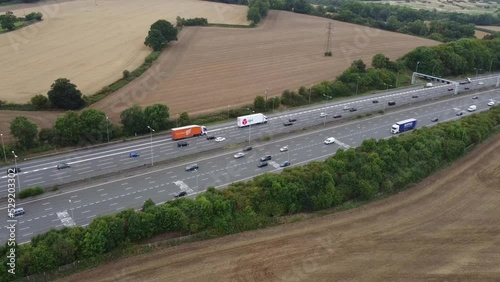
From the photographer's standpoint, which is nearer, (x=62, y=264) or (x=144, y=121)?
(x=62, y=264)

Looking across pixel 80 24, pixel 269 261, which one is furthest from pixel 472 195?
pixel 80 24

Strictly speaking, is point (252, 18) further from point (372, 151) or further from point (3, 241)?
point (3, 241)

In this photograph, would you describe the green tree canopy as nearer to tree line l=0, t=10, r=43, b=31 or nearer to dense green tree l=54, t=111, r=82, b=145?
dense green tree l=54, t=111, r=82, b=145

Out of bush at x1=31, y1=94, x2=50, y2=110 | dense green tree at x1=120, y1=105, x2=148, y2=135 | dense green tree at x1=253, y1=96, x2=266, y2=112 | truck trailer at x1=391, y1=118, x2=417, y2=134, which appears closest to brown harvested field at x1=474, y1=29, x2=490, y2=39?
truck trailer at x1=391, y1=118, x2=417, y2=134

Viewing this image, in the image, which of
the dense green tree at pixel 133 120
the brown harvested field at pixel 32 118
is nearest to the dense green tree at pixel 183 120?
the dense green tree at pixel 133 120

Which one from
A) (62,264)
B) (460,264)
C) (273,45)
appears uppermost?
(273,45)

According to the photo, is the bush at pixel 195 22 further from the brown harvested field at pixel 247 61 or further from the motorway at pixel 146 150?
the motorway at pixel 146 150
